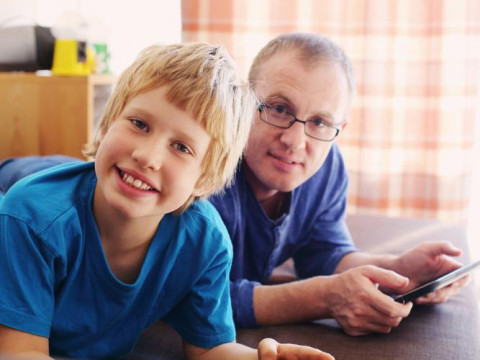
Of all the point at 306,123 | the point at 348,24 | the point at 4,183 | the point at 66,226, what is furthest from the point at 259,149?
the point at 348,24

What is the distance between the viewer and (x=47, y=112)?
2549 millimetres

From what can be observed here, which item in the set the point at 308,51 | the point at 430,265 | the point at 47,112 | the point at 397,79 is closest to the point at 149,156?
the point at 308,51

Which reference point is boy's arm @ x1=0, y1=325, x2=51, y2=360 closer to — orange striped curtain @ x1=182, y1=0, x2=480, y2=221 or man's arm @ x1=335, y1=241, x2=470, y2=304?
man's arm @ x1=335, y1=241, x2=470, y2=304

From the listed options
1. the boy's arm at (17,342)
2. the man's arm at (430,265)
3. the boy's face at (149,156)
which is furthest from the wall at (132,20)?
the boy's arm at (17,342)

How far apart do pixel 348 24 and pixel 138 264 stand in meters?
2.12

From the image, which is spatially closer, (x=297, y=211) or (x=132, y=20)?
(x=297, y=211)

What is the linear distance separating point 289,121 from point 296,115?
19 mm

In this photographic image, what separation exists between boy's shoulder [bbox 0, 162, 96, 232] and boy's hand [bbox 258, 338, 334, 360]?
1.22 feet

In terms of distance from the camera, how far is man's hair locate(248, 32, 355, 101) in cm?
145

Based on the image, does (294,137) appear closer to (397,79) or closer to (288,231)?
(288,231)

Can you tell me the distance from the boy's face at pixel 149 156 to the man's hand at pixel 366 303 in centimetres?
40

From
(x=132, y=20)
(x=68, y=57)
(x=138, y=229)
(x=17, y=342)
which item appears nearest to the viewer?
(x=17, y=342)

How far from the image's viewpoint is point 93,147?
47.3 inches

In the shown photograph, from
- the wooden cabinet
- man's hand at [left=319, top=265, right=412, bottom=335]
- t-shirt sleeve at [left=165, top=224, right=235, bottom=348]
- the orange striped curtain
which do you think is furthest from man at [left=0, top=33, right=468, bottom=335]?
the orange striped curtain
